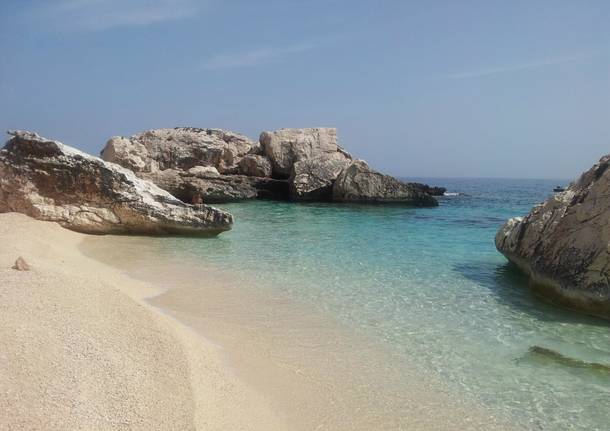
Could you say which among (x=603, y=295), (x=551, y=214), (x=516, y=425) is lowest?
(x=516, y=425)

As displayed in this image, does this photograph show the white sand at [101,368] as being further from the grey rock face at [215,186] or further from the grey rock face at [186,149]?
the grey rock face at [186,149]

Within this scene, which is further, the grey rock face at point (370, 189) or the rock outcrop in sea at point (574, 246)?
the grey rock face at point (370, 189)

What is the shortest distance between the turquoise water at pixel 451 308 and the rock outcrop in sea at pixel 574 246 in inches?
10.5

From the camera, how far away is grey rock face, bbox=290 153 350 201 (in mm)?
25938

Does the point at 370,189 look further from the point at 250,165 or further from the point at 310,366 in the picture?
the point at 310,366

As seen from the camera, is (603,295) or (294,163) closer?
(603,295)

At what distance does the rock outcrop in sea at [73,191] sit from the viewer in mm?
11047

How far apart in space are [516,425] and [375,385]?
3.80ft

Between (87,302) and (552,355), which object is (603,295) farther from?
(87,302)

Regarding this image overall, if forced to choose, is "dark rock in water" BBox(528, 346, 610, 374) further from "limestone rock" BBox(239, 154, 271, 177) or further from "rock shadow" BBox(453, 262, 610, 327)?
"limestone rock" BBox(239, 154, 271, 177)

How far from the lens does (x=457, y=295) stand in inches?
296

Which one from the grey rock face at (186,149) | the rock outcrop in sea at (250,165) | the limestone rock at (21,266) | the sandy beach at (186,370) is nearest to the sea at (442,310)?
the sandy beach at (186,370)

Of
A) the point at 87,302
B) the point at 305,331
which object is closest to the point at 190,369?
the point at 87,302

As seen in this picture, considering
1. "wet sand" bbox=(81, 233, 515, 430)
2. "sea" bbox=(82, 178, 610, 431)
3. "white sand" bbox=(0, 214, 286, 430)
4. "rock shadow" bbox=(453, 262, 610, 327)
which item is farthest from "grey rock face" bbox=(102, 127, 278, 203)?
"white sand" bbox=(0, 214, 286, 430)
